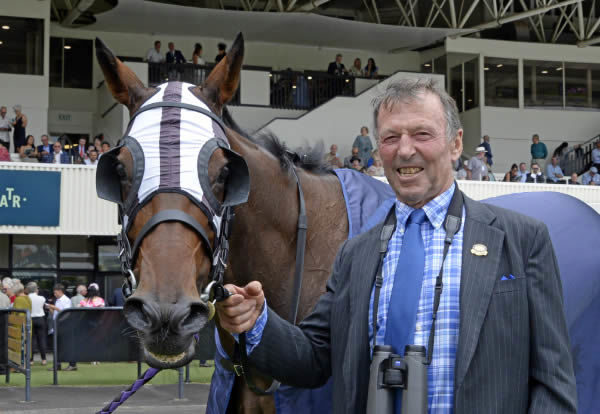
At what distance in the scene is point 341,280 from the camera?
2.49 metres

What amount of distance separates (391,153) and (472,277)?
40 cm

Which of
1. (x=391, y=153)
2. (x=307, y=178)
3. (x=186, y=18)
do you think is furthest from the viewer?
(x=186, y=18)

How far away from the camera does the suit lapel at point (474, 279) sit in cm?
211

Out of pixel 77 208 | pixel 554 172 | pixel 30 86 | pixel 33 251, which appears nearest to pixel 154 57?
pixel 30 86

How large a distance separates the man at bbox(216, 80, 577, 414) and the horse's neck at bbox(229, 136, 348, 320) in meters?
0.74

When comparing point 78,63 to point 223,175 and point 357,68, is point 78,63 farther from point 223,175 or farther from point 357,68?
point 223,175

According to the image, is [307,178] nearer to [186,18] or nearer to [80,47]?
[186,18]

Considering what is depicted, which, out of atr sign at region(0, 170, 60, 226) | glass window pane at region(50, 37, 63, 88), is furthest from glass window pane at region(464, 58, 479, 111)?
atr sign at region(0, 170, 60, 226)

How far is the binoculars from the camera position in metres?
2.08

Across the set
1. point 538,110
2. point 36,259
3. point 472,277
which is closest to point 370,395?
point 472,277

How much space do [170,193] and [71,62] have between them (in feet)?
92.2

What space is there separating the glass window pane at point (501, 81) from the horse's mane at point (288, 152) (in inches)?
1118

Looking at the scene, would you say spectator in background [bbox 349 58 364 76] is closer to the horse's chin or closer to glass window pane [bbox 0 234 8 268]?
glass window pane [bbox 0 234 8 268]

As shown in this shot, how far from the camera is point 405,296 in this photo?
2.22 m
